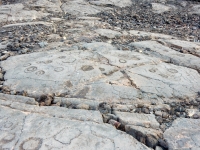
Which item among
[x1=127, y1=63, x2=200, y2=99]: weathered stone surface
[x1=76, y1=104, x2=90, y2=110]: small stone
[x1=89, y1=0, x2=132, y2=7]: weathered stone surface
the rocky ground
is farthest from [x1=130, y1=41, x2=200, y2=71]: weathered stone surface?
[x1=89, y1=0, x2=132, y2=7]: weathered stone surface

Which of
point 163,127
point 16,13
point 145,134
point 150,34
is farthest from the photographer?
point 16,13

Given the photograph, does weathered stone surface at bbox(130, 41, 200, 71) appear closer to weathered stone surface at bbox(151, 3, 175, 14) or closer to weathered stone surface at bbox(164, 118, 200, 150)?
weathered stone surface at bbox(164, 118, 200, 150)

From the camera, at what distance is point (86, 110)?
58.4 inches

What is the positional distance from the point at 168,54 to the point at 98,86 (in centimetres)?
111

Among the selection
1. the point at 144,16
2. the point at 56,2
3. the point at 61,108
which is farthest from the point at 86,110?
the point at 56,2

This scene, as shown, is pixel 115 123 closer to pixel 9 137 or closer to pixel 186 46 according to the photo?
pixel 9 137

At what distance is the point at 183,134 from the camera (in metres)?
1.30

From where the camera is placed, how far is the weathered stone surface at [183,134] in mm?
1215

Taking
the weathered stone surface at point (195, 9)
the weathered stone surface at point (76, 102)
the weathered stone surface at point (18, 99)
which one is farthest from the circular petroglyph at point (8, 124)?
the weathered stone surface at point (195, 9)

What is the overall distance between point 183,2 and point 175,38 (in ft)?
7.74

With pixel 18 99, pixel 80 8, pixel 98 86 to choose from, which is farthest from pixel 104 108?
pixel 80 8

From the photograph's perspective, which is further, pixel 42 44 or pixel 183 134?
pixel 42 44

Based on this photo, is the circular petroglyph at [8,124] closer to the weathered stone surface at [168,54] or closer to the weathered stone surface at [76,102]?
the weathered stone surface at [76,102]

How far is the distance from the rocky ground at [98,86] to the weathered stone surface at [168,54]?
0.4 inches
